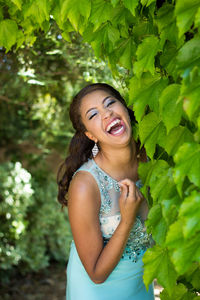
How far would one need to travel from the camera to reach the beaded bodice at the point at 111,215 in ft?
7.56

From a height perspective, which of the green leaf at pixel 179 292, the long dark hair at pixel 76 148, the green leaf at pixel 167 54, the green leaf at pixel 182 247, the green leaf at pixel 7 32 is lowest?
the green leaf at pixel 182 247

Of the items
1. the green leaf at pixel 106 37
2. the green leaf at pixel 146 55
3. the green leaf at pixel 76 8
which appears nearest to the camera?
the green leaf at pixel 146 55

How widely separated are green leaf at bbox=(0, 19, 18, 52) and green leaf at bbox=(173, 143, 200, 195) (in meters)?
1.31

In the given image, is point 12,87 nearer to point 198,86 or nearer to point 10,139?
point 10,139

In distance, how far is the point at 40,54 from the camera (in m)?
3.71

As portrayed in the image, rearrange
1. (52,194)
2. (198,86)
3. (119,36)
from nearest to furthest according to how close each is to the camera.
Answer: (198,86) → (119,36) → (52,194)

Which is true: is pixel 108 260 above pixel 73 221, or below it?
below

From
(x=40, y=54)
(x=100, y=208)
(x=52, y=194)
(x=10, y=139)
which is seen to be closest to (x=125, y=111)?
(x=100, y=208)

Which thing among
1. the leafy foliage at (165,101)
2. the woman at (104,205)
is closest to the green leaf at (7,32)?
the leafy foliage at (165,101)

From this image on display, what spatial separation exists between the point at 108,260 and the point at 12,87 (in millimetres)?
3089

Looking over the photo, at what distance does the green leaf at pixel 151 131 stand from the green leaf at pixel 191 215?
43cm

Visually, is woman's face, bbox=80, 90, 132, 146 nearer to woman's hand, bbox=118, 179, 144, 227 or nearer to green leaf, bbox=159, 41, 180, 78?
woman's hand, bbox=118, 179, 144, 227

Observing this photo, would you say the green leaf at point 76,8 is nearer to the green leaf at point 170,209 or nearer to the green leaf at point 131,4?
the green leaf at point 131,4

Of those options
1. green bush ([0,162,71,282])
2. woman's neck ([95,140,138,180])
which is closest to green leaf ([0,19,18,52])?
woman's neck ([95,140,138,180])
